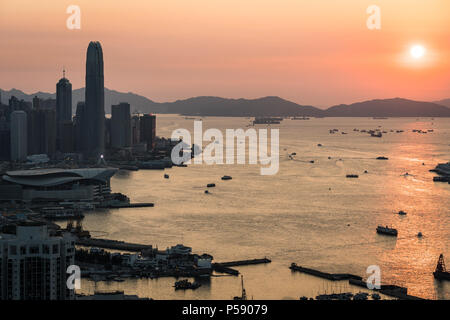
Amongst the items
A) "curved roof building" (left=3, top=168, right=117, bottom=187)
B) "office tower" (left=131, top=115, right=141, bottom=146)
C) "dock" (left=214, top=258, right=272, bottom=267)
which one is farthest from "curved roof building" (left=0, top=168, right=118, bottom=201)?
"office tower" (left=131, top=115, right=141, bottom=146)

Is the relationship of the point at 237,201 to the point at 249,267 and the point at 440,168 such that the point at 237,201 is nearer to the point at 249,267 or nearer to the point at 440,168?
the point at 249,267

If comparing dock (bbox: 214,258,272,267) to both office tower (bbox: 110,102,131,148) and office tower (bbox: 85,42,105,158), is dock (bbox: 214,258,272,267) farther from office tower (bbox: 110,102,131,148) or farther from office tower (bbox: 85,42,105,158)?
office tower (bbox: 110,102,131,148)

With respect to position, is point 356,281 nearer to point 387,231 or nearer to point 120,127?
point 387,231

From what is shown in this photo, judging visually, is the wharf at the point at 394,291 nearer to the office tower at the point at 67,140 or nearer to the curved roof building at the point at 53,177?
the curved roof building at the point at 53,177
